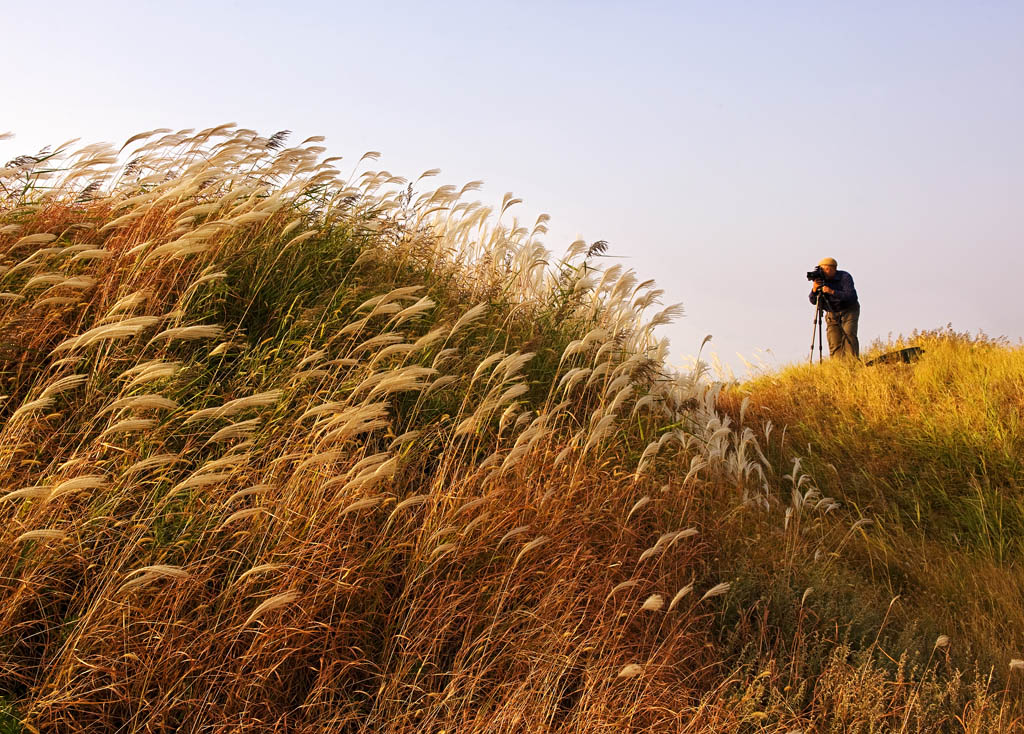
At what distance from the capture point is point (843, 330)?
13.4 metres

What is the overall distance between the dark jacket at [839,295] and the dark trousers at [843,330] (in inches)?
3.2

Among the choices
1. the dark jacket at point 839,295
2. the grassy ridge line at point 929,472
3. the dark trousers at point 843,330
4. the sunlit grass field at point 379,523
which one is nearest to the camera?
the sunlit grass field at point 379,523

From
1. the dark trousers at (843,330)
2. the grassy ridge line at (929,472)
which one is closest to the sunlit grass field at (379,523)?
the grassy ridge line at (929,472)

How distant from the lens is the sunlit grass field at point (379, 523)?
309 cm

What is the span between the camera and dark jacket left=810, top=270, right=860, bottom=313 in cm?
1322

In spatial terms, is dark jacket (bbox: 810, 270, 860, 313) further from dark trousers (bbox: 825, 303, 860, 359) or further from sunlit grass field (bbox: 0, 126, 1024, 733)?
sunlit grass field (bbox: 0, 126, 1024, 733)

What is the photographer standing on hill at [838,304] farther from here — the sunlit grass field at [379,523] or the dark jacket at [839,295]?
the sunlit grass field at [379,523]

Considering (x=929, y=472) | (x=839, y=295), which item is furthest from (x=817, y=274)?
(x=929, y=472)

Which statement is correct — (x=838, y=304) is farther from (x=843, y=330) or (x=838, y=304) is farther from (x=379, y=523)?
(x=379, y=523)

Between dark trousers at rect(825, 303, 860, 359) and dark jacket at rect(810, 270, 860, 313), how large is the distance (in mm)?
81

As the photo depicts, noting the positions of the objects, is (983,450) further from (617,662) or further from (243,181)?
(243,181)

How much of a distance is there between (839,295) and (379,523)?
11.2 meters

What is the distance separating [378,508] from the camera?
12.0ft

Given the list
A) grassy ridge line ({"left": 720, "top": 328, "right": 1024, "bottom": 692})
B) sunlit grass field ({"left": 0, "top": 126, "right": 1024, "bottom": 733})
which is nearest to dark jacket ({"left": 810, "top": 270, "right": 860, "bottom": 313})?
grassy ridge line ({"left": 720, "top": 328, "right": 1024, "bottom": 692})
